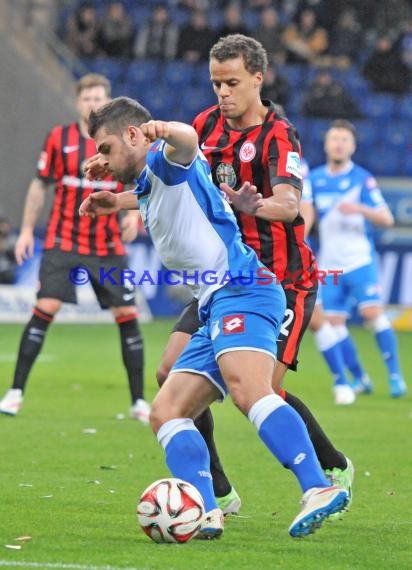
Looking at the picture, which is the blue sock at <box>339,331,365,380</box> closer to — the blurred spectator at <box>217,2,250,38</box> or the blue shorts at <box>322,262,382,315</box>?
the blue shorts at <box>322,262,382,315</box>

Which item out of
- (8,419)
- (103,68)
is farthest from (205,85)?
(8,419)

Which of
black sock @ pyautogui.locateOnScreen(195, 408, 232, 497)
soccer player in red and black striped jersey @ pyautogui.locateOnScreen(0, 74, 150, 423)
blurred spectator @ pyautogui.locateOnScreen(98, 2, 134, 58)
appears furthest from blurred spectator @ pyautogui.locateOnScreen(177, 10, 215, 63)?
black sock @ pyautogui.locateOnScreen(195, 408, 232, 497)

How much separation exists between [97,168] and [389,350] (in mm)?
6865

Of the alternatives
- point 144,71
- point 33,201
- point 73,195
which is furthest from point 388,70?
point 33,201

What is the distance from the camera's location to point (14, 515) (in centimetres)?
545

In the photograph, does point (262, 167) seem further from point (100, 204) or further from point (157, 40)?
point (157, 40)

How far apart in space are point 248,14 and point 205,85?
77.8 inches

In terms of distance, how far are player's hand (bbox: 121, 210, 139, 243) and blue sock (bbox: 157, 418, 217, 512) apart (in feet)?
13.1

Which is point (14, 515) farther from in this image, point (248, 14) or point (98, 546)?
point (248, 14)

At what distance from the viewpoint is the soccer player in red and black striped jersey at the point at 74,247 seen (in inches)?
358

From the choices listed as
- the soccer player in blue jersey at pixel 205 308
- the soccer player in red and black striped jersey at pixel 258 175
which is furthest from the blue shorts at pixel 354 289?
the soccer player in blue jersey at pixel 205 308

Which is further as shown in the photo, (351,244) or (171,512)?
(351,244)

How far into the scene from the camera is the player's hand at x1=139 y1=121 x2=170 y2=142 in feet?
15.0

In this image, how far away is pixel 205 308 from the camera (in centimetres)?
524
